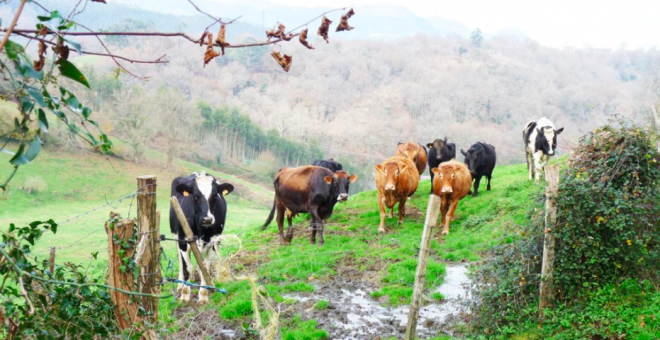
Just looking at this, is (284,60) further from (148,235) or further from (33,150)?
(148,235)

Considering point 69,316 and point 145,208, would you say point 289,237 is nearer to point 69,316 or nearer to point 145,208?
point 145,208

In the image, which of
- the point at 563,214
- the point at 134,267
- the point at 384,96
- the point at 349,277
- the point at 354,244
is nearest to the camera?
the point at 134,267

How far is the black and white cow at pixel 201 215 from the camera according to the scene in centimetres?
836

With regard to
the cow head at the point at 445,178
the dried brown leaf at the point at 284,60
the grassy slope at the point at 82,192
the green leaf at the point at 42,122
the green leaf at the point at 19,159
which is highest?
the dried brown leaf at the point at 284,60

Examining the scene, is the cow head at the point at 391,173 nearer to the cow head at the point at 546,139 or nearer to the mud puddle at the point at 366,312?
the mud puddle at the point at 366,312

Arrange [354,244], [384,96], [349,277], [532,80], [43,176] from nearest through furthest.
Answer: [349,277], [354,244], [43,176], [384,96], [532,80]

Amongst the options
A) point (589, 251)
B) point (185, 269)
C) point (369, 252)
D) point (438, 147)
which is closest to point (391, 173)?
point (369, 252)

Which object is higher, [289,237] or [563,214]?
[563,214]

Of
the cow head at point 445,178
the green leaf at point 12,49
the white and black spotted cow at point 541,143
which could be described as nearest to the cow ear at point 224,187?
the cow head at point 445,178

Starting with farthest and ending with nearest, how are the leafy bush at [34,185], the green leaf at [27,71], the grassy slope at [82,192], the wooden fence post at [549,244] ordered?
1. the leafy bush at [34,185]
2. the grassy slope at [82,192]
3. the wooden fence post at [549,244]
4. the green leaf at [27,71]

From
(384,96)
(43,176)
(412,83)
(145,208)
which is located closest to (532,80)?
(412,83)

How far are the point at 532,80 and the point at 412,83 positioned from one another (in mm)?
29417

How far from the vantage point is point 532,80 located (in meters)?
133

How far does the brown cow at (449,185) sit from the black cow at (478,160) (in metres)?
2.64
